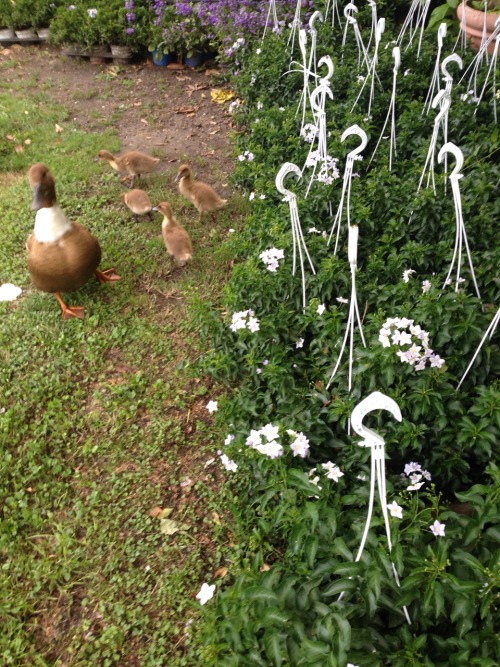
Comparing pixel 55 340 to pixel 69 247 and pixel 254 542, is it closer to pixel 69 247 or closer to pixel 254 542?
pixel 69 247

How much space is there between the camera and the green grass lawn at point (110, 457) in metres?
2.12

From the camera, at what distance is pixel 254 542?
217 centimetres

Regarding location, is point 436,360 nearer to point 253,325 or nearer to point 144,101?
point 253,325

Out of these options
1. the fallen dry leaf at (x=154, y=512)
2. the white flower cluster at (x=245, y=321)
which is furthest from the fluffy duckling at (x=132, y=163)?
the fallen dry leaf at (x=154, y=512)

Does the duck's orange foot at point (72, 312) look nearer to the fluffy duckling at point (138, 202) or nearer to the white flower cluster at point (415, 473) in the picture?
the fluffy duckling at point (138, 202)

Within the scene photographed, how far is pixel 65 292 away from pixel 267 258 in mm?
1632

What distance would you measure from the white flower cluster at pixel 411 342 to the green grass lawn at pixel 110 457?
1.11 meters

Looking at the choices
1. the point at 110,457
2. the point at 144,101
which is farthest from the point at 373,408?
the point at 144,101

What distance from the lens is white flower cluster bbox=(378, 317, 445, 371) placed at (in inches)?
76.0

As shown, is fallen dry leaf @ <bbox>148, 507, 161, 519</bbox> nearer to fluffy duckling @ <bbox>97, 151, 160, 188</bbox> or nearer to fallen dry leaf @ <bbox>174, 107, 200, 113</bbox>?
fluffy duckling @ <bbox>97, 151, 160, 188</bbox>

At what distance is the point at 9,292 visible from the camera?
3.66 meters

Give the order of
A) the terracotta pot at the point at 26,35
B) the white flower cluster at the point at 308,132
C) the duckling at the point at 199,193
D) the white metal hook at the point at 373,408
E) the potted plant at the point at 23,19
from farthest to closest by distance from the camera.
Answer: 1. the terracotta pot at the point at 26,35
2. the potted plant at the point at 23,19
3. the duckling at the point at 199,193
4. the white flower cluster at the point at 308,132
5. the white metal hook at the point at 373,408

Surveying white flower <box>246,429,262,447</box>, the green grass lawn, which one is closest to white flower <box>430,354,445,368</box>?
white flower <box>246,429,262,447</box>

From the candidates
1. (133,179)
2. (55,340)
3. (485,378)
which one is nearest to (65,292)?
(55,340)
